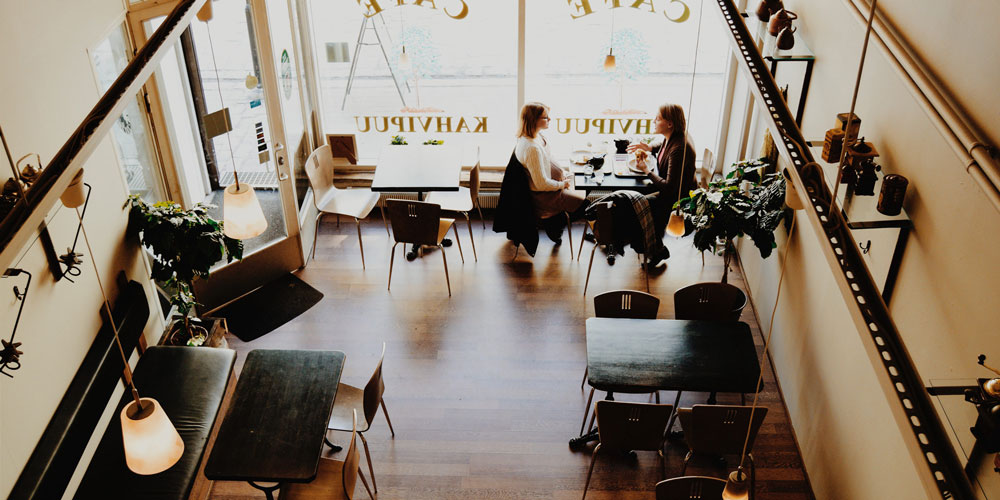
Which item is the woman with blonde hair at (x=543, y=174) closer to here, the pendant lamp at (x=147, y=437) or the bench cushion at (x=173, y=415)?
the bench cushion at (x=173, y=415)

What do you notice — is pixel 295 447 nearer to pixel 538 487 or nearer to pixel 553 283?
pixel 538 487

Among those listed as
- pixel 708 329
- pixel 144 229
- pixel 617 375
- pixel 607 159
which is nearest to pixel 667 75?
pixel 607 159

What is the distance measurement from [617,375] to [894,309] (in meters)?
1.61

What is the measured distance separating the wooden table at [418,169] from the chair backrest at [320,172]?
0.54 m

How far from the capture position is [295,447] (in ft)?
13.1

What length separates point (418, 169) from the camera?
22.1 feet

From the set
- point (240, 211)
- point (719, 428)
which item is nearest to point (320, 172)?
point (240, 211)

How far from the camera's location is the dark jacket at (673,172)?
624 cm

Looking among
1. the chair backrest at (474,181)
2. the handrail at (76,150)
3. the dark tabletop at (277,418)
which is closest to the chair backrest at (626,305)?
the dark tabletop at (277,418)

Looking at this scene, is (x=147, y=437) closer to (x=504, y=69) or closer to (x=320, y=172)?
(x=320, y=172)

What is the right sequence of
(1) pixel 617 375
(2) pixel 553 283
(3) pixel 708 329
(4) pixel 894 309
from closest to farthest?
(4) pixel 894 309 → (1) pixel 617 375 → (3) pixel 708 329 → (2) pixel 553 283

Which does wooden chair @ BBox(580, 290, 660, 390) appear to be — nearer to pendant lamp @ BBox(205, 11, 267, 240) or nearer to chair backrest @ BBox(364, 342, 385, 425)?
chair backrest @ BBox(364, 342, 385, 425)

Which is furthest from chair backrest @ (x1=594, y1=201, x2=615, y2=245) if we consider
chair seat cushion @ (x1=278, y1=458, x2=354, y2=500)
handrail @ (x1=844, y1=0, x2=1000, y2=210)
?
handrail @ (x1=844, y1=0, x2=1000, y2=210)

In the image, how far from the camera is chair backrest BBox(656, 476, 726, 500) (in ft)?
12.4
